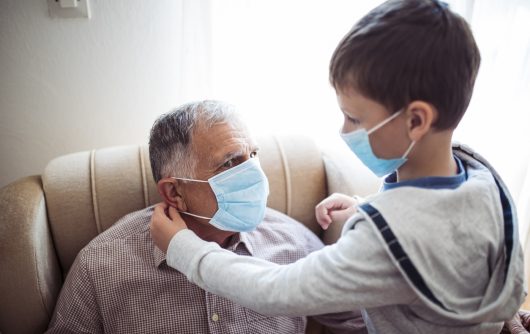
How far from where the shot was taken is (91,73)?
58.1 inches

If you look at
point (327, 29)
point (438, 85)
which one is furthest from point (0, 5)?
point (438, 85)

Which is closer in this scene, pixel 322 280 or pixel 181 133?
pixel 322 280

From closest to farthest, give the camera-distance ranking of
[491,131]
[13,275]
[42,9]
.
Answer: [13,275]
[42,9]
[491,131]

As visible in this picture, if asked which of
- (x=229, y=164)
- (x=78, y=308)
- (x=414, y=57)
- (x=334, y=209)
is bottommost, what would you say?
(x=78, y=308)

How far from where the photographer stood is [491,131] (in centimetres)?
169

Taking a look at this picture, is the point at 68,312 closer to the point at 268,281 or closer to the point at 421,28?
the point at 268,281

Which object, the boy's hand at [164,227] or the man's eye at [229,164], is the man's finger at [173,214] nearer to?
the boy's hand at [164,227]

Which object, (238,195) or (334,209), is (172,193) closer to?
(238,195)

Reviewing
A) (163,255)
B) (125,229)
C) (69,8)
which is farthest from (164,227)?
(69,8)

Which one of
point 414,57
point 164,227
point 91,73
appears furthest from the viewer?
point 91,73

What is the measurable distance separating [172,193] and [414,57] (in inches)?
31.2

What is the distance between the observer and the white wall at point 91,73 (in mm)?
1394

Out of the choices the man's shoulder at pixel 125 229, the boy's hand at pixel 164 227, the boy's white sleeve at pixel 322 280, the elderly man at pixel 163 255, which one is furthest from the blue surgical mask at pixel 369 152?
the man's shoulder at pixel 125 229

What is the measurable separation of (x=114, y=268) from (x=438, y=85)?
3.22ft
